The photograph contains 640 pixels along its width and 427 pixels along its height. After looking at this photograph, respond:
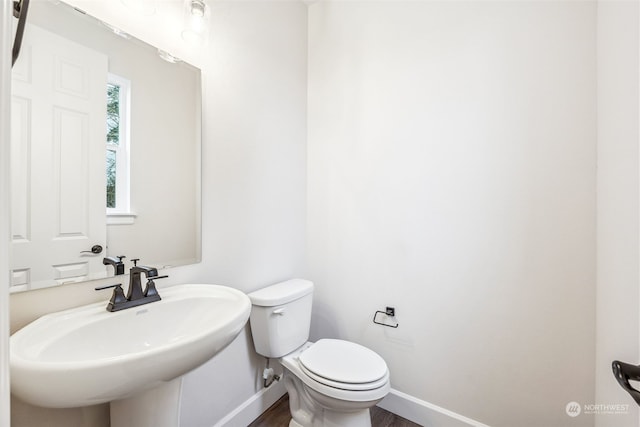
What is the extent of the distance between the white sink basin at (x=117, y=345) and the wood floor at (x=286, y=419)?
0.90m

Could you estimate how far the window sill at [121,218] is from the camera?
974 mm

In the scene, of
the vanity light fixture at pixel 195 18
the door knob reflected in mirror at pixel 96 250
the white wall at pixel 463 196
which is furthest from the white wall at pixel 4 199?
the white wall at pixel 463 196

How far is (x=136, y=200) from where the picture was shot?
1.05 m

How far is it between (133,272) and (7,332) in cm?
65

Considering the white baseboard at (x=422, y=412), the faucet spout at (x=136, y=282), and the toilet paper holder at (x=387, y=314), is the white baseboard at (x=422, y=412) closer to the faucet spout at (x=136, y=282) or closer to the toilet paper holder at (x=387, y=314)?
the toilet paper holder at (x=387, y=314)

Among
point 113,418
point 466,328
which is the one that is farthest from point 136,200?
point 466,328

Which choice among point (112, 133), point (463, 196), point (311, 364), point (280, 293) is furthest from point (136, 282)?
point (463, 196)

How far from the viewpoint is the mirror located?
792 mm

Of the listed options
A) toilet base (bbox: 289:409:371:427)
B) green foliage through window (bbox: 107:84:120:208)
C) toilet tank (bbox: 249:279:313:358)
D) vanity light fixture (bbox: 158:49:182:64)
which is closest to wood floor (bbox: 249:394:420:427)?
toilet base (bbox: 289:409:371:427)

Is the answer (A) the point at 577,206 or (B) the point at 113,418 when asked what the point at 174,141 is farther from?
(A) the point at 577,206

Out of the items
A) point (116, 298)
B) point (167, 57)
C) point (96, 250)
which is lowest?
point (116, 298)

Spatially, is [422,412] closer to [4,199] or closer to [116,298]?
[116,298]

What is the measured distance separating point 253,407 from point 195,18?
1.91m

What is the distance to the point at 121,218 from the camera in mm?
1004
